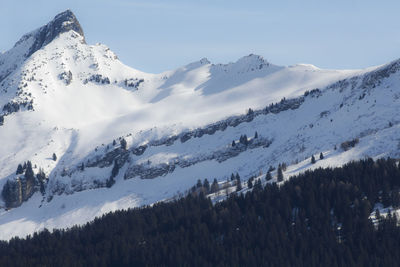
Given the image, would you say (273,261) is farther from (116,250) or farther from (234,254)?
(116,250)

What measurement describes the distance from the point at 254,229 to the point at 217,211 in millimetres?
20507

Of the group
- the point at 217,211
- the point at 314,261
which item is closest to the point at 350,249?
the point at 314,261

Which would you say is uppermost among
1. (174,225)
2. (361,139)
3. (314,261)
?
(361,139)

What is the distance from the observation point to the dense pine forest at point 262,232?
12062cm

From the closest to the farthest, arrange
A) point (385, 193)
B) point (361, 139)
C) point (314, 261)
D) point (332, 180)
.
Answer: point (314, 261), point (385, 193), point (332, 180), point (361, 139)

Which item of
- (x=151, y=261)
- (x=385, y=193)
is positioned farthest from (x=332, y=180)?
(x=151, y=261)

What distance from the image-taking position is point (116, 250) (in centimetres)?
14212

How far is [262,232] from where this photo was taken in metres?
134

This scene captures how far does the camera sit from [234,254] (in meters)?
124

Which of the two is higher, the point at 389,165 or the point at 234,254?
the point at 389,165

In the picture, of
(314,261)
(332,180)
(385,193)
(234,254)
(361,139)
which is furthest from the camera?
(361,139)

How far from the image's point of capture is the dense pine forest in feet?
396

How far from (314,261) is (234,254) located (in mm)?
16636

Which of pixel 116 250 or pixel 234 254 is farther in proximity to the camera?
pixel 116 250
